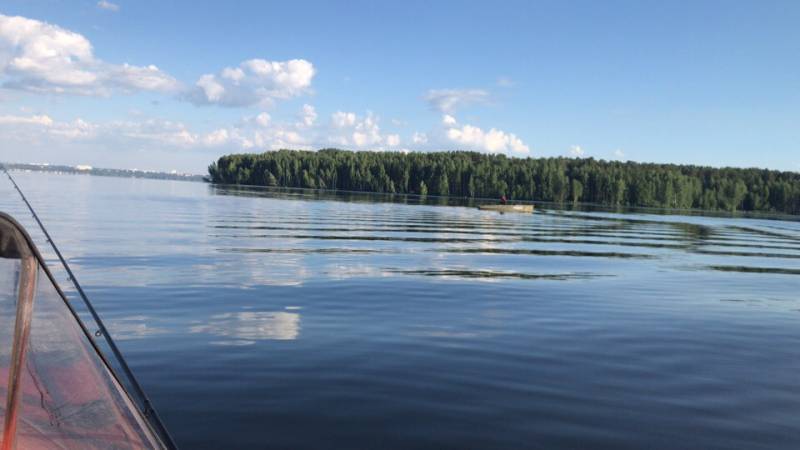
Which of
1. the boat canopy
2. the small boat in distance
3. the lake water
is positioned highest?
the boat canopy

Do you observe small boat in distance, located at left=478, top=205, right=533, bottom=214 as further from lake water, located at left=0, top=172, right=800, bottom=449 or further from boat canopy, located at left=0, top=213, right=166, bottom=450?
boat canopy, located at left=0, top=213, right=166, bottom=450

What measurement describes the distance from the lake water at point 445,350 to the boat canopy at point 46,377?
2.95m

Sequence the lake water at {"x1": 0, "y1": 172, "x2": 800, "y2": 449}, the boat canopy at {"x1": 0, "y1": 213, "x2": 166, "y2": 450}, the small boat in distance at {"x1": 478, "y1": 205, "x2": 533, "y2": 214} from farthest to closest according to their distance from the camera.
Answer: the small boat in distance at {"x1": 478, "y1": 205, "x2": 533, "y2": 214} → the lake water at {"x1": 0, "y1": 172, "x2": 800, "y2": 449} → the boat canopy at {"x1": 0, "y1": 213, "x2": 166, "y2": 450}

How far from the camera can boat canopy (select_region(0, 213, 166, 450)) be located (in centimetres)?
450

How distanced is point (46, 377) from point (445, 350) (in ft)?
30.9

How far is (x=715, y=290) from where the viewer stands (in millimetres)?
25094

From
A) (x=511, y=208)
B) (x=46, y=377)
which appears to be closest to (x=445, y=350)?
(x=46, y=377)

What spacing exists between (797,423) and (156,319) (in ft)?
44.5

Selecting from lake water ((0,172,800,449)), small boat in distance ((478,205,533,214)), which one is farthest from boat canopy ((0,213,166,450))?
small boat in distance ((478,205,533,214))

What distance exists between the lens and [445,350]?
13.4 meters

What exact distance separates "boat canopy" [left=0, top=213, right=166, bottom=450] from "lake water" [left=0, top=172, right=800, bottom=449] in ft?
9.68

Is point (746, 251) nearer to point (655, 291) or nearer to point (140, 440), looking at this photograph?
point (655, 291)

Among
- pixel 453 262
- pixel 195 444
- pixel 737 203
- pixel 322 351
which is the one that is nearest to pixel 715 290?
pixel 453 262

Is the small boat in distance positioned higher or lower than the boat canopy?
lower
